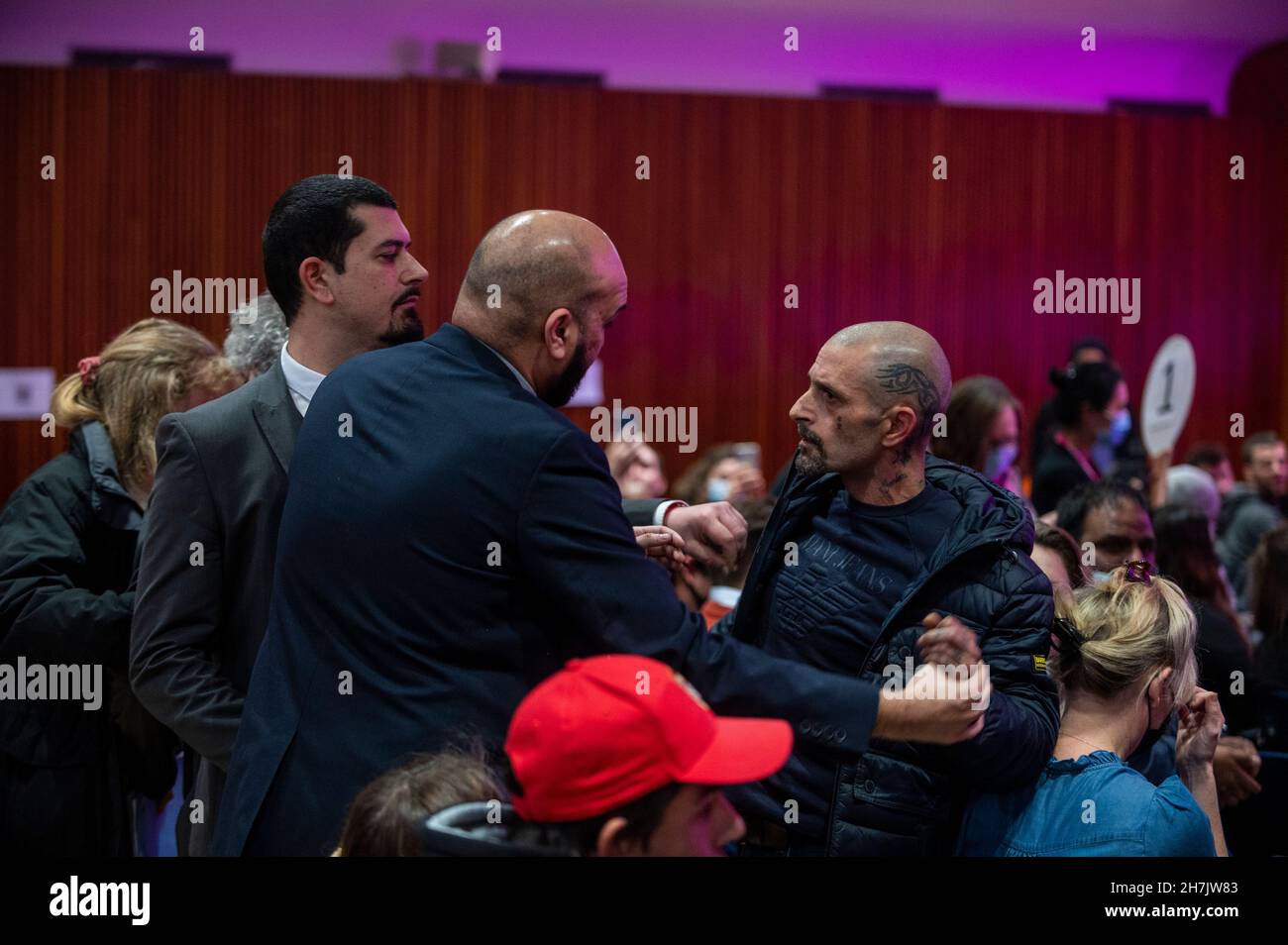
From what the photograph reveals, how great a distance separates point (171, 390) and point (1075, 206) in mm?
5890

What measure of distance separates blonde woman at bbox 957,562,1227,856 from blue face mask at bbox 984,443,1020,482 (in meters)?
2.08

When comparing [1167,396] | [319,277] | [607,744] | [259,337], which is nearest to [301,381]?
[319,277]

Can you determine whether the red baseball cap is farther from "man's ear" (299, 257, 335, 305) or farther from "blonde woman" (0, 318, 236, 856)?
"blonde woman" (0, 318, 236, 856)

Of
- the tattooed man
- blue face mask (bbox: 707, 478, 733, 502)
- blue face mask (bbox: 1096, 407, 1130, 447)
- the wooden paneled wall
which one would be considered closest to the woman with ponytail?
blue face mask (bbox: 1096, 407, 1130, 447)

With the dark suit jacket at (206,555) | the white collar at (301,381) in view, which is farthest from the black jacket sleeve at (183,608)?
the white collar at (301,381)

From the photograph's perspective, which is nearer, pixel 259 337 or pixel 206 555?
pixel 206 555

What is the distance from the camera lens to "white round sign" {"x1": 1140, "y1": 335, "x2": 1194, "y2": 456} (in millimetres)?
6137

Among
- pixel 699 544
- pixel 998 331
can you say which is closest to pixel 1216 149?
pixel 998 331

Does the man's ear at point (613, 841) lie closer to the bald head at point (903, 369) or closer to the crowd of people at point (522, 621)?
the crowd of people at point (522, 621)

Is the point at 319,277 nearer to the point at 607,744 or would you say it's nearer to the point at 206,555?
the point at 206,555

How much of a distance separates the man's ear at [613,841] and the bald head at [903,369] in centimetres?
92

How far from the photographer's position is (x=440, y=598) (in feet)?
5.40

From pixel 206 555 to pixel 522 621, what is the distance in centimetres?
60

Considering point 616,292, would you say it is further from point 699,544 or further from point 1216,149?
point 1216,149
